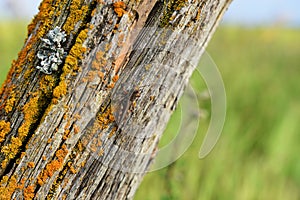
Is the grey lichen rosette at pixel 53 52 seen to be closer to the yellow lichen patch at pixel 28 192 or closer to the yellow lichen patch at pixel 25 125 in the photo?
the yellow lichen patch at pixel 25 125

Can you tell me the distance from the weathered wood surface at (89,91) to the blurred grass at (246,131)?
118 centimetres

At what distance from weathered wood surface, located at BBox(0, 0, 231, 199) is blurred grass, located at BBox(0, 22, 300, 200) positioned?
3.89ft

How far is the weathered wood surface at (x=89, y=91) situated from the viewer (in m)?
1.36

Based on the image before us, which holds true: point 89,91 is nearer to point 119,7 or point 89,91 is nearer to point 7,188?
point 119,7

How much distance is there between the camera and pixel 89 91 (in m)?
1.37

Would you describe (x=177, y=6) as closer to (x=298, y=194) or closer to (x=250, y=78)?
(x=298, y=194)

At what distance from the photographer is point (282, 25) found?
7.12 meters

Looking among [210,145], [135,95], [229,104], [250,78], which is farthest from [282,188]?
[135,95]

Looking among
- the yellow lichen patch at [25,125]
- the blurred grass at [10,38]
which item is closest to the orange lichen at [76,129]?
the yellow lichen patch at [25,125]

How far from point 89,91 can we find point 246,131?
3537 millimetres

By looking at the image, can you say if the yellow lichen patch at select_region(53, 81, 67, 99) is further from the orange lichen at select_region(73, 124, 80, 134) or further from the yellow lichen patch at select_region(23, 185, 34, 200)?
the yellow lichen patch at select_region(23, 185, 34, 200)

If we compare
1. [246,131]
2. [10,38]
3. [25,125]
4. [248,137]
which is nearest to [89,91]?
[25,125]

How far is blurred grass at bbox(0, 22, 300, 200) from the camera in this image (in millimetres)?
3543

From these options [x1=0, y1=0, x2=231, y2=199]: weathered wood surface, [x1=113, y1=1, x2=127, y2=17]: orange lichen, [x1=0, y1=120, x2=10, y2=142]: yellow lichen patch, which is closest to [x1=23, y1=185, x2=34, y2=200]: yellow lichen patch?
[x1=0, y1=0, x2=231, y2=199]: weathered wood surface
